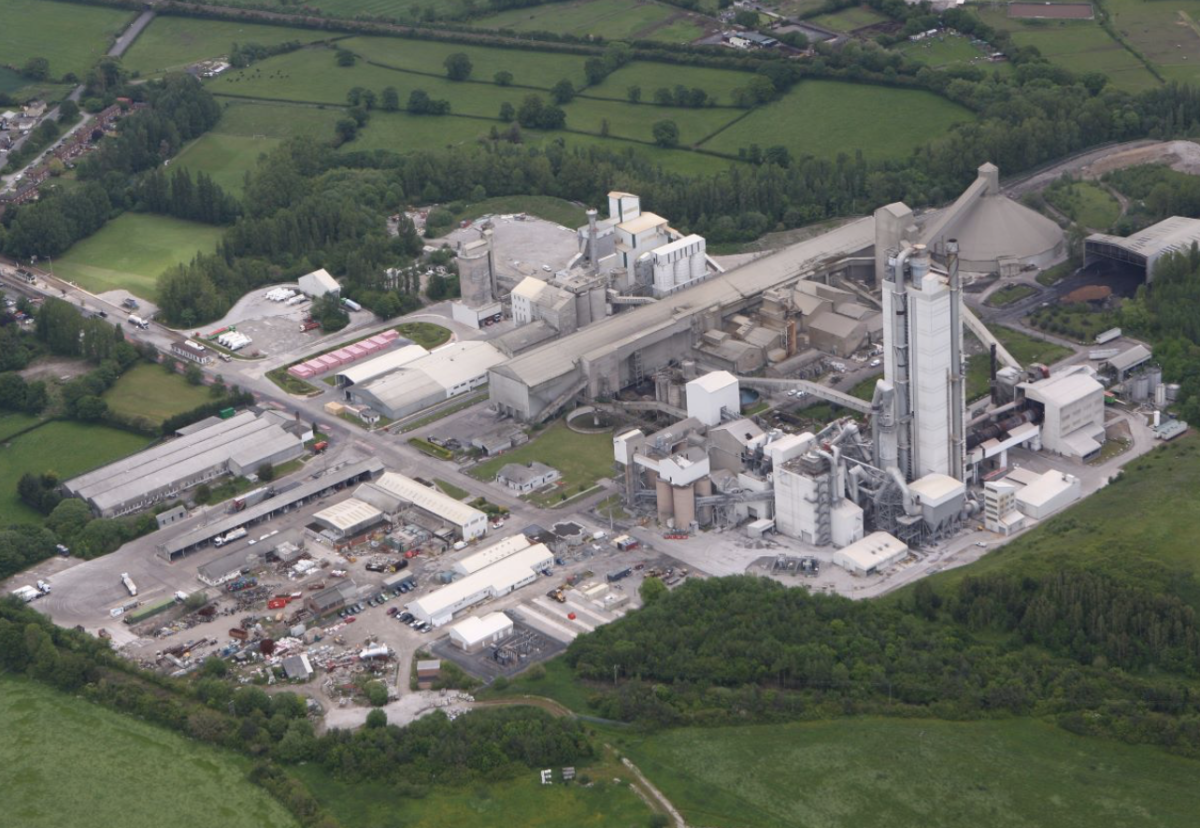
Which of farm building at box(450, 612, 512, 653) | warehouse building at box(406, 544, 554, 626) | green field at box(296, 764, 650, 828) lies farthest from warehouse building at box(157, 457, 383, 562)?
green field at box(296, 764, 650, 828)

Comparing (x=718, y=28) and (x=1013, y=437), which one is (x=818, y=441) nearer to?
(x=1013, y=437)

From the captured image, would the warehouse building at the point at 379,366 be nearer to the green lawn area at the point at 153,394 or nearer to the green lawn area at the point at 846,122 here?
the green lawn area at the point at 153,394

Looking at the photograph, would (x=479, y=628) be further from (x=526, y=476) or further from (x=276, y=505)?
(x=276, y=505)

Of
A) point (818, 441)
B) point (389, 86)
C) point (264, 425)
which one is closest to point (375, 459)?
point (264, 425)

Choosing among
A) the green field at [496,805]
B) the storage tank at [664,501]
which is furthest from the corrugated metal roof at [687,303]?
the green field at [496,805]

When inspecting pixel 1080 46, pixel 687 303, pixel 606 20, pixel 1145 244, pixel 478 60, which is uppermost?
pixel 606 20

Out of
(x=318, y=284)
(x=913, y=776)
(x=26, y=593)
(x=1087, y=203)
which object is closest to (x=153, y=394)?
(x=318, y=284)
